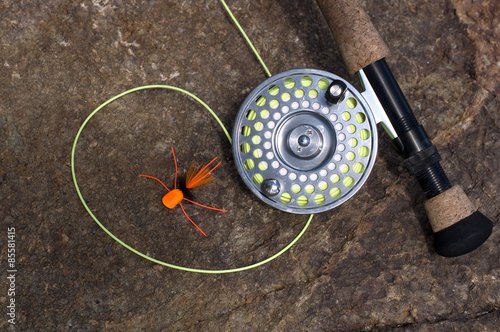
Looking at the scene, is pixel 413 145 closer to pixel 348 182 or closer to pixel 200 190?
pixel 348 182

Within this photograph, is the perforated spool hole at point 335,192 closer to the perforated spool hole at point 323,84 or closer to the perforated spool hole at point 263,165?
the perforated spool hole at point 263,165

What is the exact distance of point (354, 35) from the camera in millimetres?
1859

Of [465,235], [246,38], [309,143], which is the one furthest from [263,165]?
[465,235]

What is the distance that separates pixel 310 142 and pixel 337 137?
0.10 m

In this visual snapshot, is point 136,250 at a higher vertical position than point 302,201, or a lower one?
higher

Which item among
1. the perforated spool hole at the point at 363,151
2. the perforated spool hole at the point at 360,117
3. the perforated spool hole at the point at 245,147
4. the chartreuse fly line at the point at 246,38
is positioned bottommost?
the perforated spool hole at the point at 363,151

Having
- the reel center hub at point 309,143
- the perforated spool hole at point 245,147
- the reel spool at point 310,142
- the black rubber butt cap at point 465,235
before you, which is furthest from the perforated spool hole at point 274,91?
the black rubber butt cap at point 465,235

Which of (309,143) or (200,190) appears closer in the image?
(309,143)

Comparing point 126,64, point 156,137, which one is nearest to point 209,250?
point 156,137

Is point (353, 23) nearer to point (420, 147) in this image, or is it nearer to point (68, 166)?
point (420, 147)

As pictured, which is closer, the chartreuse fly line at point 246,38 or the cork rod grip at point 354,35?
the cork rod grip at point 354,35

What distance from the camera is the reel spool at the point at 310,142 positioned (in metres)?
1.88

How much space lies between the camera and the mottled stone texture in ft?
6.34

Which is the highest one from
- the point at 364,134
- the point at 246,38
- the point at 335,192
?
the point at 246,38
